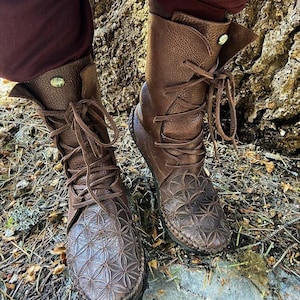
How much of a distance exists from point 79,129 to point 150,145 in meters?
0.24

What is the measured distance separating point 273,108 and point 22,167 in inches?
31.3

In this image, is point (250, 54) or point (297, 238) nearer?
point (297, 238)

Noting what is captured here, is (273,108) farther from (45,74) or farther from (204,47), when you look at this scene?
(45,74)

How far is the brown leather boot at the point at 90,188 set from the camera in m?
0.93

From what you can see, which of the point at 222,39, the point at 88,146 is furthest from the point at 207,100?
the point at 88,146

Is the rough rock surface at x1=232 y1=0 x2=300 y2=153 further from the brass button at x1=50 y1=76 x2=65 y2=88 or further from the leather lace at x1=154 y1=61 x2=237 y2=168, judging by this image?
the brass button at x1=50 y1=76 x2=65 y2=88

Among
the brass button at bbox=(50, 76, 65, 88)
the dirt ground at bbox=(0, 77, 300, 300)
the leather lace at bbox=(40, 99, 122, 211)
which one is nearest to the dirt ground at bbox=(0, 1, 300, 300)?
the dirt ground at bbox=(0, 77, 300, 300)

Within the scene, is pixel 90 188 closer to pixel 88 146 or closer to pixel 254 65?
pixel 88 146

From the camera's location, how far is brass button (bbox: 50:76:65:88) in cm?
91

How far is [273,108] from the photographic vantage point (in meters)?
1.37

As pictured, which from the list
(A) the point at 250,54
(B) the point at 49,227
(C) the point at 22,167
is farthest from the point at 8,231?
(A) the point at 250,54

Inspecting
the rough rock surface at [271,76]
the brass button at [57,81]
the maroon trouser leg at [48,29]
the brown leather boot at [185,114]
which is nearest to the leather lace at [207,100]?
the brown leather boot at [185,114]

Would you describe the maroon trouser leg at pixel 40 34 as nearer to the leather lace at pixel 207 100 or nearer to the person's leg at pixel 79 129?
the person's leg at pixel 79 129

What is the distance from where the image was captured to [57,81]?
2.99 feet
